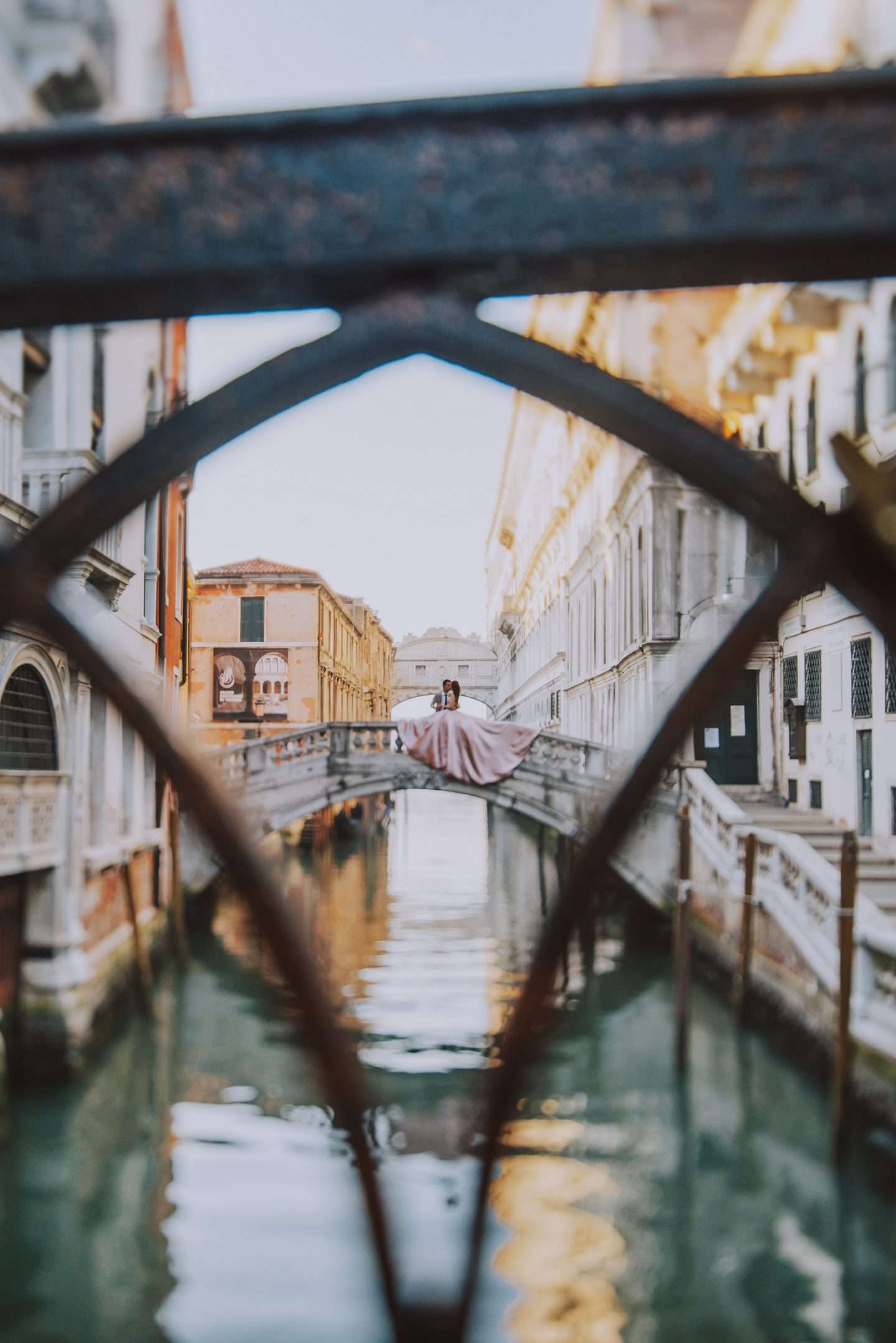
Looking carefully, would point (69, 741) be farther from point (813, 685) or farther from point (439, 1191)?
point (813, 685)

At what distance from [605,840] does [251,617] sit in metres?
21.4

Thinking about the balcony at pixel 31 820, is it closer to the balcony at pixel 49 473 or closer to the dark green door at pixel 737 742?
the balcony at pixel 49 473

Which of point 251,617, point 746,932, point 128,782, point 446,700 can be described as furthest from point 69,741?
point 251,617

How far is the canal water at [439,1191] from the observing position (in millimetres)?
4711

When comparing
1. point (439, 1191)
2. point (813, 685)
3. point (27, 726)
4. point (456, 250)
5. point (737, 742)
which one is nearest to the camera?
point (456, 250)

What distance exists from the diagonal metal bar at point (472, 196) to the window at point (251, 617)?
2117 cm

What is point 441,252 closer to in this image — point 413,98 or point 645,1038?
point 413,98

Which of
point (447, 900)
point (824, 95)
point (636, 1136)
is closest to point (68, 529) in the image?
point (824, 95)

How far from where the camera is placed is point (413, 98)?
33.4 inches

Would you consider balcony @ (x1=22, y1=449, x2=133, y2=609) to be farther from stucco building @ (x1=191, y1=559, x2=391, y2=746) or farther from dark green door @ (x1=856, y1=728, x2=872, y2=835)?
stucco building @ (x1=191, y1=559, x2=391, y2=746)

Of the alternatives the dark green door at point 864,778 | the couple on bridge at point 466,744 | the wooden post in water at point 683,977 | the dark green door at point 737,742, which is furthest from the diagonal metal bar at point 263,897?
the couple on bridge at point 466,744

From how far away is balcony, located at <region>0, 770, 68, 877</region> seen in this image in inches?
242

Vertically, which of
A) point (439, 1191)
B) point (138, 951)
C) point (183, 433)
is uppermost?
point (183, 433)

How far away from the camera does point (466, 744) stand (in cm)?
1329
